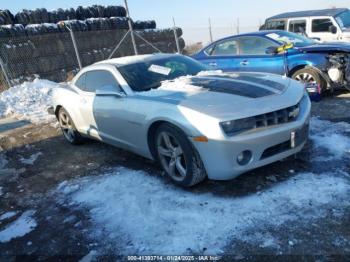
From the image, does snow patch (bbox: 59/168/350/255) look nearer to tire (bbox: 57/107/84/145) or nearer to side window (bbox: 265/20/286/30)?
tire (bbox: 57/107/84/145)

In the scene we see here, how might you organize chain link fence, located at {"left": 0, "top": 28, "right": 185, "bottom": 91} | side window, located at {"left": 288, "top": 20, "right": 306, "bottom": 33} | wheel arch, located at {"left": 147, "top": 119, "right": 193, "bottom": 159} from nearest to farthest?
wheel arch, located at {"left": 147, "top": 119, "right": 193, "bottom": 159}, side window, located at {"left": 288, "top": 20, "right": 306, "bottom": 33}, chain link fence, located at {"left": 0, "top": 28, "right": 185, "bottom": 91}

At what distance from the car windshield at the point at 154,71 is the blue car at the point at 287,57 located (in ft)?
7.59

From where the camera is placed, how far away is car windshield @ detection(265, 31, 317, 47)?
7.37 meters

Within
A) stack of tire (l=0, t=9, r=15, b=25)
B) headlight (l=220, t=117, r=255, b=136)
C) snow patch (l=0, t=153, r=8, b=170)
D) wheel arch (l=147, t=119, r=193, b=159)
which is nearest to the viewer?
headlight (l=220, t=117, r=255, b=136)

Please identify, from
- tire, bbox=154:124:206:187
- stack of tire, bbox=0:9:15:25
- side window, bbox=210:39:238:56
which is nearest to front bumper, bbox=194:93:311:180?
tire, bbox=154:124:206:187

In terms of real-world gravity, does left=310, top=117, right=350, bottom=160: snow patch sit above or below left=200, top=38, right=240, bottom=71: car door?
below

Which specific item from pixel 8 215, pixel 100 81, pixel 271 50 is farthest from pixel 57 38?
pixel 8 215

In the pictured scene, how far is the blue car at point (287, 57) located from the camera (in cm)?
667

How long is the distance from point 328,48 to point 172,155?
4.14 metres

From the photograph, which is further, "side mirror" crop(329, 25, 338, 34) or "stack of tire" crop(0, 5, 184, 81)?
"stack of tire" crop(0, 5, 184, 81)

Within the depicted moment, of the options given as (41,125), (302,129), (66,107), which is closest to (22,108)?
(41,125)

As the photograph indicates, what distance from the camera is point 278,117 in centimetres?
374

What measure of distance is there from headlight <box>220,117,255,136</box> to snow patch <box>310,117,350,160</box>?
1.30 meters

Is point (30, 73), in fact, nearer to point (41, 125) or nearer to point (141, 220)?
point (41, 125)
